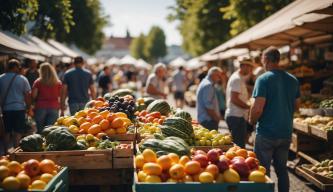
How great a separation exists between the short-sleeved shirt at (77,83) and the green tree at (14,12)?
6.61 feet

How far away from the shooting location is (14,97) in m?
9.16

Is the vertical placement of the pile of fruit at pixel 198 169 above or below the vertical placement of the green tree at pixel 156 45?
below

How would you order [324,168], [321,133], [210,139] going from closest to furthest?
[210,139], [324,168], [321,133]

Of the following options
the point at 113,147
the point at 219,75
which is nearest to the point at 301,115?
the point at 219,75

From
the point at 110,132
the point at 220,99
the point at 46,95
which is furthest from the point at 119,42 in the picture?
the point at 110,132

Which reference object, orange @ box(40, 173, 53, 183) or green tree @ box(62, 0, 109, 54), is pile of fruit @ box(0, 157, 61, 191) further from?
green tree @ box(62, 0, 109, 54)

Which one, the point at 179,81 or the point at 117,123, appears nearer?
the point at 117,123

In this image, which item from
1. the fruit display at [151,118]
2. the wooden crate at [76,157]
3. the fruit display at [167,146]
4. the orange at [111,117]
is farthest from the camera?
the fruit display at [151,118]

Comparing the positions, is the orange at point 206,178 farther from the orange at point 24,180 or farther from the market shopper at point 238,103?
the market shopper at point 238,103

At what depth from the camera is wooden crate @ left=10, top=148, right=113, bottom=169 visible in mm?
5203

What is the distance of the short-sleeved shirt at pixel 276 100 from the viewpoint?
5.79 m

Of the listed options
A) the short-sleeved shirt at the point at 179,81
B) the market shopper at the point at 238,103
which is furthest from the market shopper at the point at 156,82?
the short-sleeved shirt at the point at 179,81

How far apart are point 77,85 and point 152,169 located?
22.9ft

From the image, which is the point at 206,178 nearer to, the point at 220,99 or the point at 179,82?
the point at 220,99
